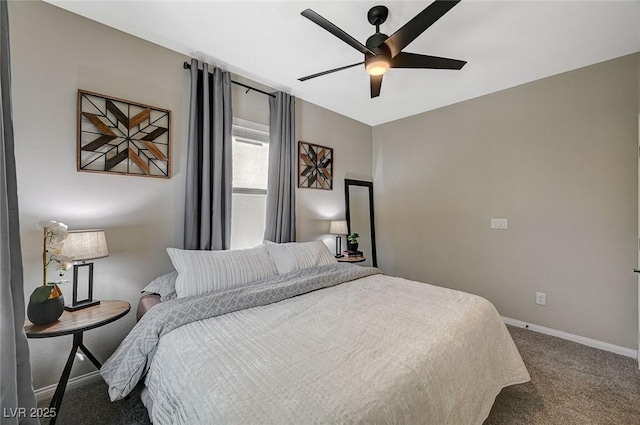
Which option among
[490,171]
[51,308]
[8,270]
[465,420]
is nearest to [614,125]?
[490,171]

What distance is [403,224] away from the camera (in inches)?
166

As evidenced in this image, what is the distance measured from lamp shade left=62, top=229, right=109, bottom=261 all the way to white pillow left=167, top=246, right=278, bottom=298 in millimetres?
446

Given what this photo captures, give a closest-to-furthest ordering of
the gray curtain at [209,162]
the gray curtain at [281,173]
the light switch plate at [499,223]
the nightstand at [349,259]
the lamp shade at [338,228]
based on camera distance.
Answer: the gray curtain at [209,162] < the gray curtain at [281,173] < the light switch plate at [499,223] < the nightstand at [349,259] < the lamp shade at [338,228]

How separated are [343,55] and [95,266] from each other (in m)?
2.76

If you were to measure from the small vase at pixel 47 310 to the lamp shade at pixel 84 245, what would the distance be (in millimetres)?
222

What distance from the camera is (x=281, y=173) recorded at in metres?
3.21

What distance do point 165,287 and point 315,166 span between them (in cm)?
232

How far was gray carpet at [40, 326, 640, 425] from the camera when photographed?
1.69 m

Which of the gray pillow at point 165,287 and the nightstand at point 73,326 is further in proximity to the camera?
the gray pillow at point 165,287

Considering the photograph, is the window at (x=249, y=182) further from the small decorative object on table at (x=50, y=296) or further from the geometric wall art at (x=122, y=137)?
the small decorative object on table at (x=50, y=296)

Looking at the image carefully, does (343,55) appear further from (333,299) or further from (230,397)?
(230,397)

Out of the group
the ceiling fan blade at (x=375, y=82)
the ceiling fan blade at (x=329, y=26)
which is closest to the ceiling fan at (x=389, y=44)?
the ceiling fan blade at (x=329, y=26)

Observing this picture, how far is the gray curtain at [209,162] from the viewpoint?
2.48 meters

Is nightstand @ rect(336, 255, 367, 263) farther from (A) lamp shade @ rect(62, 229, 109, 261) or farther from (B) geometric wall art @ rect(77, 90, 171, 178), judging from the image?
(A) lamp shade @ rect(62, 229, 109, 261)
